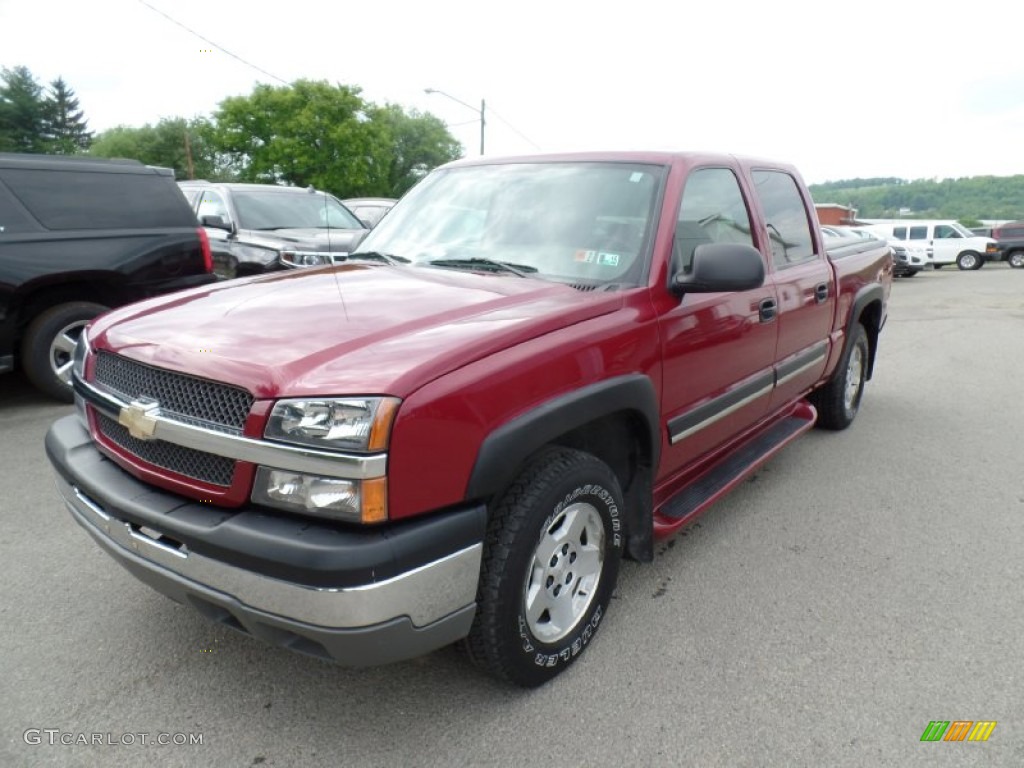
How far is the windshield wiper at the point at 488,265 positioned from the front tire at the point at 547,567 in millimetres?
828

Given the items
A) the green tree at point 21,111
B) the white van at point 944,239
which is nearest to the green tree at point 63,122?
the green tree at point 21,111

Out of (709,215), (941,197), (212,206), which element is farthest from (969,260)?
(941,197)

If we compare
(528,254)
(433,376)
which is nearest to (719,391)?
(528,254)

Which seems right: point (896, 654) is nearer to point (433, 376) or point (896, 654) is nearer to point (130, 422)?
point (433, 376)

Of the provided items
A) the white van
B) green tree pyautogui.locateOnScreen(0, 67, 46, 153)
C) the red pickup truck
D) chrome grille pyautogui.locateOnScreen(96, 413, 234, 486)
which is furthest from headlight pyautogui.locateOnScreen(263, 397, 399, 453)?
green tree pyautogui.locateOnScreen(0, 67, 46, 153)

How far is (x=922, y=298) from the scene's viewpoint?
15.8 metres

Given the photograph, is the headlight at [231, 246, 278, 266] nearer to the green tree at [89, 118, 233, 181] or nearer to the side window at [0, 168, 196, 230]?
the side window at [0, 168, 196, 230]

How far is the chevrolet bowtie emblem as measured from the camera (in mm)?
2123

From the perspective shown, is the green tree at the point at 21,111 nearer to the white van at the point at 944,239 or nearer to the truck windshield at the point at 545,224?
the white van at the point at 944,239

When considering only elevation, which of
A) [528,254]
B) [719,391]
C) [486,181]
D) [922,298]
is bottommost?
[922,298]

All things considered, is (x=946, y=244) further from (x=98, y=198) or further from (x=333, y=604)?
(x=333, y=604)

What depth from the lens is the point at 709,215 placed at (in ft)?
10.7

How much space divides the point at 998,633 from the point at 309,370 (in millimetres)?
2747

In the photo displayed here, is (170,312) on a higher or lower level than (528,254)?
lower
